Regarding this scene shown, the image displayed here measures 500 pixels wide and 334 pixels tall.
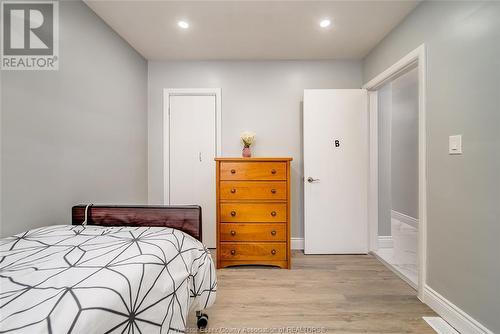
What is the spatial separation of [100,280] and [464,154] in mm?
2097

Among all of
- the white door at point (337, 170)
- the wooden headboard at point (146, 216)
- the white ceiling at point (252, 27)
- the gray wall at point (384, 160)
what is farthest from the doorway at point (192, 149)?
the gray wall at point (384, 160)

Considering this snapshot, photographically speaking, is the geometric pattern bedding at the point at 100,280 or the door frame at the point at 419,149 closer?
the geometric pattern bedding at the point at 100,280

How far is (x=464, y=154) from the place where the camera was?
1494mm

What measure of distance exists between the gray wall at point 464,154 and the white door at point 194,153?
2274mm

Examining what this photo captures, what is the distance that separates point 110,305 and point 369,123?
3.03m

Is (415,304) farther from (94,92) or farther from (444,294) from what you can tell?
(94,92)

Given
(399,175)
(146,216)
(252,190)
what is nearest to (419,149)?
(252,190)

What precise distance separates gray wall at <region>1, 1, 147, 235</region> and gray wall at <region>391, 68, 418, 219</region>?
13.1ft

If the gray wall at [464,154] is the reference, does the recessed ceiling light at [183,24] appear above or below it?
above

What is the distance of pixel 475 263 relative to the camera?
1432 millimetres

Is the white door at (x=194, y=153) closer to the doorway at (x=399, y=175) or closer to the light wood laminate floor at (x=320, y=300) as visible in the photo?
the light wood laminate floor at (x=320, y=300)

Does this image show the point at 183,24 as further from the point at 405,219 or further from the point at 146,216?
the point at 405,219

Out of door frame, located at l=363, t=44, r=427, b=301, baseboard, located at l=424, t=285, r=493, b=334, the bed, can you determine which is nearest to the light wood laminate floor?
baseboard, located at l=424, t=285, r=493, b=334

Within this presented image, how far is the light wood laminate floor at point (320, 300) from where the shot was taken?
1592 mm
